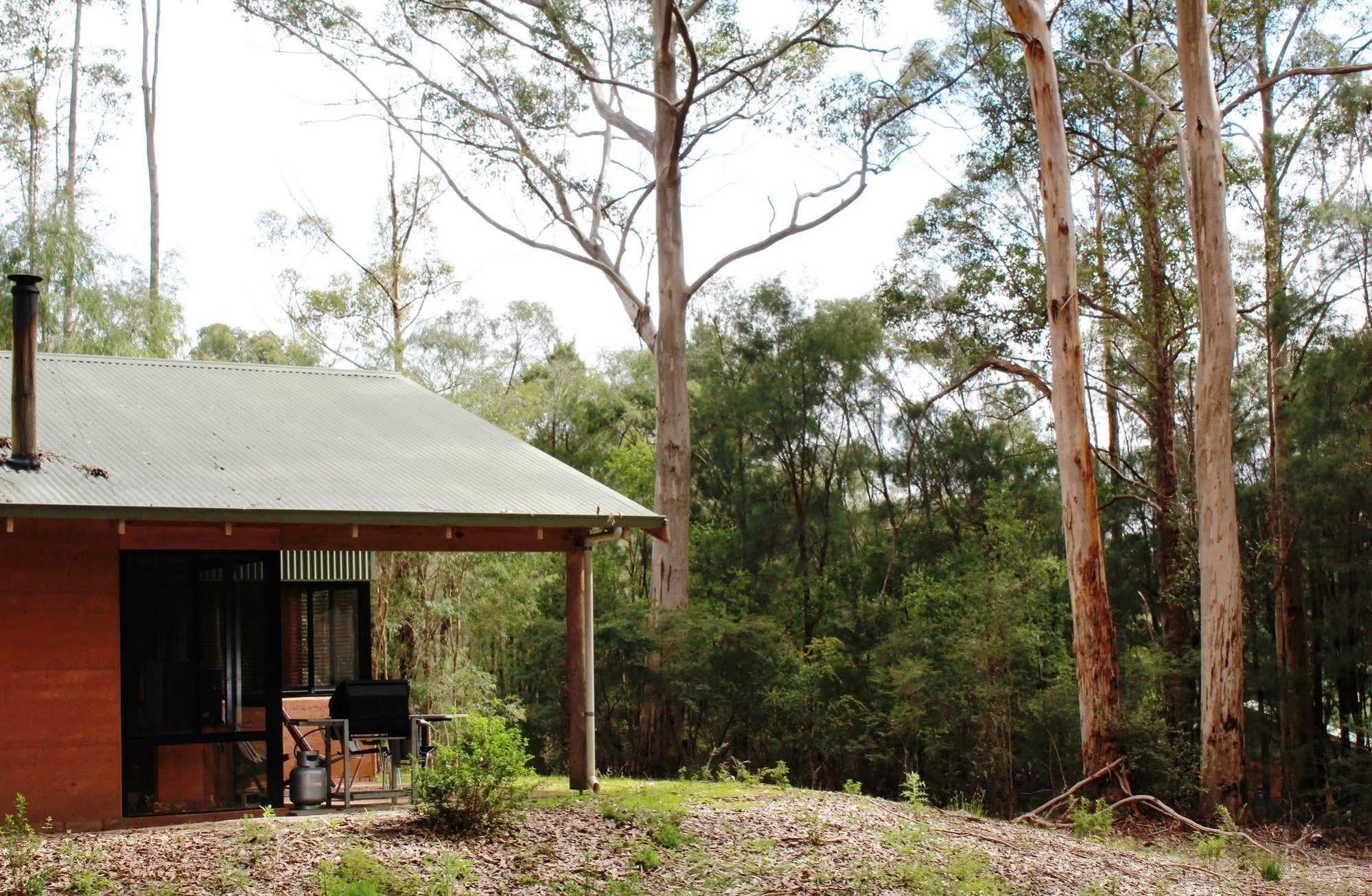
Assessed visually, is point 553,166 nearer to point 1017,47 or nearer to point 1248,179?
point 1017,47

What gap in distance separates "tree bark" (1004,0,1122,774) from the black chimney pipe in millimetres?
9641

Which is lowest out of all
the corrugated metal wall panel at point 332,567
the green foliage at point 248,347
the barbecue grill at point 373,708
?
the barbecue grill at point 373,708

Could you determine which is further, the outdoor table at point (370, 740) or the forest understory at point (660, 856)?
the outdoor table at point (370, 740)

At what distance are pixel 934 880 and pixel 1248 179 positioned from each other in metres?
14.8

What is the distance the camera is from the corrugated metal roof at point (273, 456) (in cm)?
769

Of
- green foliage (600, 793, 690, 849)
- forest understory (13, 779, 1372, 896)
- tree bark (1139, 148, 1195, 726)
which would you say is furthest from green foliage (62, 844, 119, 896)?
tree bark (1139, 148, 1195, 726)

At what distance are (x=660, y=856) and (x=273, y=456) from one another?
12.9 feet

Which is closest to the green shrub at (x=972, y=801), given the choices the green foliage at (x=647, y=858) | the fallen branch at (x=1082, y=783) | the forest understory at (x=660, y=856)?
the fallen branch at (x=1082, y=783)

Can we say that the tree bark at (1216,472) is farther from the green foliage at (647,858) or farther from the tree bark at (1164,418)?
the green foliage at (647,858)

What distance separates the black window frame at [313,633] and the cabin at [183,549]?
13.5ft

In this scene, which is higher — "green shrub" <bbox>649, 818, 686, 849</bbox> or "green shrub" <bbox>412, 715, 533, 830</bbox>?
"green shrub" <bbox>412, 715, 533, 830</bbox>

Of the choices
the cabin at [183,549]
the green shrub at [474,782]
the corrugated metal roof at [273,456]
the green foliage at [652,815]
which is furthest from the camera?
the cabin at [183,549]

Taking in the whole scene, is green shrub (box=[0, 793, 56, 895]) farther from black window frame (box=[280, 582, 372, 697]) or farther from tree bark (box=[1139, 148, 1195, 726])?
tree bark (box=[1139, 148, 1195, 726])

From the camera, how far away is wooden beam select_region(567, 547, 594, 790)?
9141mm
